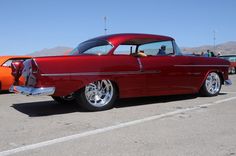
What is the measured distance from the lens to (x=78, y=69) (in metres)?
6.96

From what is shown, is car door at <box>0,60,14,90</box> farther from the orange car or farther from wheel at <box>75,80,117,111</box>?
wheel at <box>75,80,117,111</box>

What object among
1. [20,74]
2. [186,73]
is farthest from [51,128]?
[186,73]

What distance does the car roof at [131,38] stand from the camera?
7832 millimetres

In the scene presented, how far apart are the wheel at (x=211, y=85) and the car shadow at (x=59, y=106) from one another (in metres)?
0.28

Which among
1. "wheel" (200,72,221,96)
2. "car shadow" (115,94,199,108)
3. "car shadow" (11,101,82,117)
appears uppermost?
"wheel" (200,72,221,96)

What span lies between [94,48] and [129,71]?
0.88 meters

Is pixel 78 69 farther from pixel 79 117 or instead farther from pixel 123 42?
pixel 123 42

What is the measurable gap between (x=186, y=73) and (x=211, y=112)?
6.11 feet

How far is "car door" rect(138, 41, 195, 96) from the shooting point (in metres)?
7.98

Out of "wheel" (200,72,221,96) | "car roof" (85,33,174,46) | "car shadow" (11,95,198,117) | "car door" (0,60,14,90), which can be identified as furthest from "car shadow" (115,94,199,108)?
"car door" (0,60,14,90)

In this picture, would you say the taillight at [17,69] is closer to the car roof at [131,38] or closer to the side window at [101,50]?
the side window at [101,50]

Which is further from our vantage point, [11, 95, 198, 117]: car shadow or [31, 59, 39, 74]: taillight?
[11, 95, 198, 117]: car shadow

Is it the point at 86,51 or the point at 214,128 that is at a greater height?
the point at 86,51

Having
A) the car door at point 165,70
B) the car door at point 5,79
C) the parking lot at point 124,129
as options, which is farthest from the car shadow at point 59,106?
the car door at point 5,79
